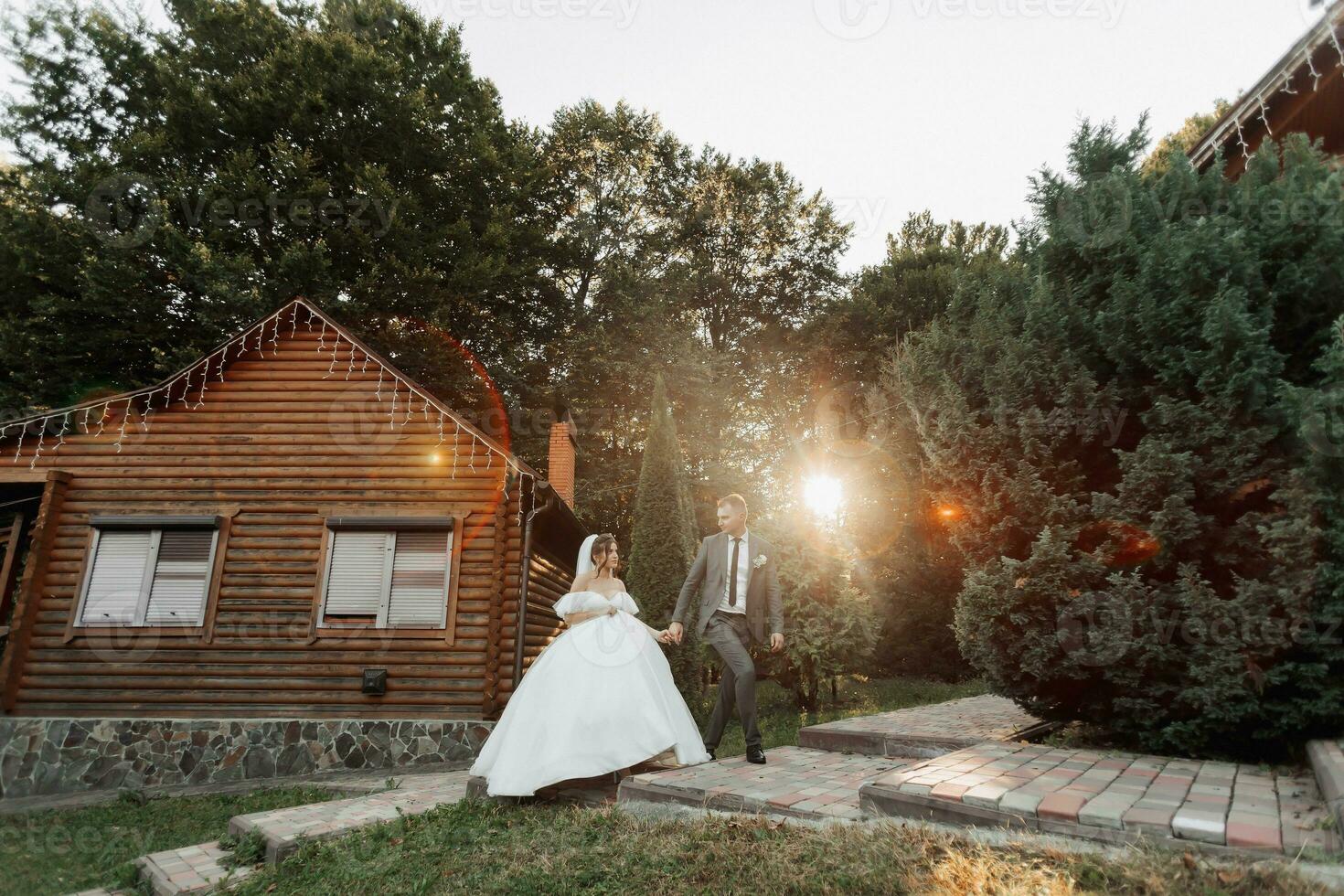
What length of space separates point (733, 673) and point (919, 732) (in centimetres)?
183

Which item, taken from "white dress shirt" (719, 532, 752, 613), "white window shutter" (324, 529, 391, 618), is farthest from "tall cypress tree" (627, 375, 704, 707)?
"white dress shirt" (719, 532, 752, 613)

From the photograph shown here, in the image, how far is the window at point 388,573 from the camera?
33.9ft

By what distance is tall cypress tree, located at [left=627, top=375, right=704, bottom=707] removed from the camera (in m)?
13.2

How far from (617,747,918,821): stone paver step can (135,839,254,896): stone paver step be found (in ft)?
8.11

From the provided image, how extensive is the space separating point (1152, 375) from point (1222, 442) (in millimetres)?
767

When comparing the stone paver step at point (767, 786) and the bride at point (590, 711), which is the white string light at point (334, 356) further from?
the stone paver step at point (767, 786)

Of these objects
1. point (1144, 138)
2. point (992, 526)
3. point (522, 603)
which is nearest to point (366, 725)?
point (522, 603)

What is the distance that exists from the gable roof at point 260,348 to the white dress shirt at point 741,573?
5.11m

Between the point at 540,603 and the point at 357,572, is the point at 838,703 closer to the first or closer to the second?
the point at 540,603

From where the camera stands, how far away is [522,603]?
1052 centimetres

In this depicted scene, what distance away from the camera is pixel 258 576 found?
413 inches

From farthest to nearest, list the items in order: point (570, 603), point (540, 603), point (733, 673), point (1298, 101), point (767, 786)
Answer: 1. point (540, 603)
2. point (1298, 101)
3. point (733, 673)
4. point (570, 603)
5. point (767, 786)

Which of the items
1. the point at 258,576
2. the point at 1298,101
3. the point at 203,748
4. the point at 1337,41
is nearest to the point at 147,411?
the point at 258,576

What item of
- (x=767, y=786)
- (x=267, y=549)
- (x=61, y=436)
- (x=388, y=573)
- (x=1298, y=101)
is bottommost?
(x=767, y=786)
